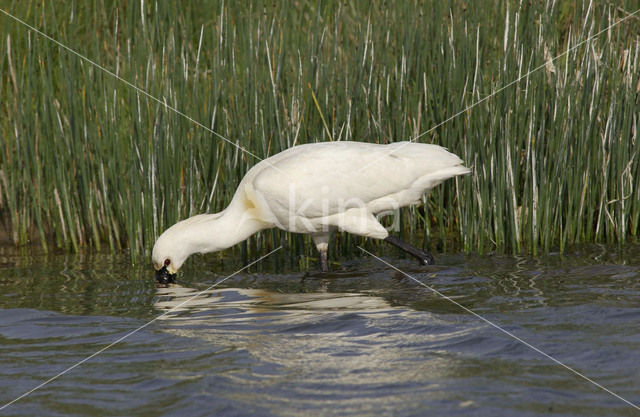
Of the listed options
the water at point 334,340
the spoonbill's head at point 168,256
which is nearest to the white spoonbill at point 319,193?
the spoonbill's head at point 168,256

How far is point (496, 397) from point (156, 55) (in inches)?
177

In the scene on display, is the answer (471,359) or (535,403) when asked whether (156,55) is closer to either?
(471,359)

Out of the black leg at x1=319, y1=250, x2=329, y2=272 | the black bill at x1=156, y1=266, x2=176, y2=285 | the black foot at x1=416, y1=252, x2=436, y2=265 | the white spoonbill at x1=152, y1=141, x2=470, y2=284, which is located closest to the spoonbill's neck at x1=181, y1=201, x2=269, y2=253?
the white spoonbill at x1=152, y1=141, x2=470, y2=284

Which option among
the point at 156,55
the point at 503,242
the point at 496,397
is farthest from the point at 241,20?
the point at 496,397

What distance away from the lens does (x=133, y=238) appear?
23.9 feet

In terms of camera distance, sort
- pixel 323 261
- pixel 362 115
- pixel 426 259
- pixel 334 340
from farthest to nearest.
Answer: pixel 362 115 < pixel 323 261 < pixel 426 259 < pixel 334 340

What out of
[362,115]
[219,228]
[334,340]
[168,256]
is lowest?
[334,340]

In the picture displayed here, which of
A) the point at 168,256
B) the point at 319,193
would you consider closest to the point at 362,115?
the point at 319,193

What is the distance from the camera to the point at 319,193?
6477 mm

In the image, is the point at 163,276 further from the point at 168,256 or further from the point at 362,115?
the point at 362,115

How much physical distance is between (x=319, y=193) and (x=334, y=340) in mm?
1662

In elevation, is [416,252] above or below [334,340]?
above

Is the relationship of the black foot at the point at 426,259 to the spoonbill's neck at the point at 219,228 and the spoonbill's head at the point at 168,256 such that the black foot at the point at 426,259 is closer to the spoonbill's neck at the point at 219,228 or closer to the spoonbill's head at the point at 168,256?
the spoonbill's neck at the point at 219,228

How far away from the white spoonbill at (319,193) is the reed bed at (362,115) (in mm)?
619
